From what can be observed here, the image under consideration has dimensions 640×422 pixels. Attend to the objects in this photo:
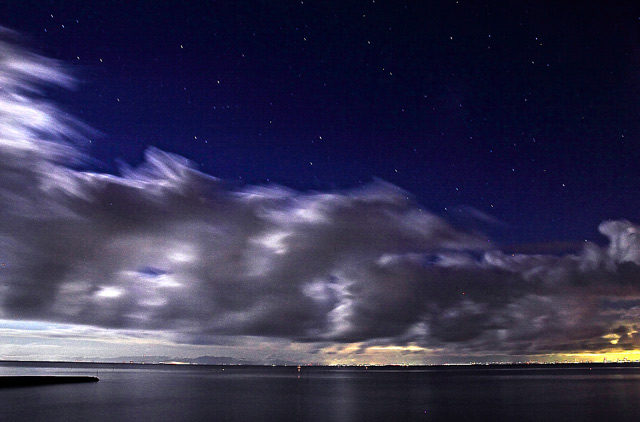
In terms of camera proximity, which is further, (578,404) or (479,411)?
(578,404)

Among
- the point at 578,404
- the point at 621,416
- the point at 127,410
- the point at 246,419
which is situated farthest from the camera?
the point at 578,404

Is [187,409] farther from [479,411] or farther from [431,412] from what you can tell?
[479,411]

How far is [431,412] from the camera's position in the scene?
2830 inches

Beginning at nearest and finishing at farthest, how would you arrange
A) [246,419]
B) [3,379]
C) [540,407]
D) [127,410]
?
[246,419], [127,410], [540,407], [3,379]

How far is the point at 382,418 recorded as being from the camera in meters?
63.9

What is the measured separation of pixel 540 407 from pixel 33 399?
3097 inches

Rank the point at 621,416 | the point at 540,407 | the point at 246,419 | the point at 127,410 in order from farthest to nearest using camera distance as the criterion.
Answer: the point at 540,407 < the point at 127,410 < the point at 621,416 < the point at 246,419

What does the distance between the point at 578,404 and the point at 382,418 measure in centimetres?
4066

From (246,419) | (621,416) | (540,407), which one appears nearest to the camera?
(246,419)

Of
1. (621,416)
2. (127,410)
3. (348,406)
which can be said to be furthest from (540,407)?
(127,410)

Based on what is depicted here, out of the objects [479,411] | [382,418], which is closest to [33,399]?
[382,418]

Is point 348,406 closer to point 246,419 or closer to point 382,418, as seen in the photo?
point 382,418

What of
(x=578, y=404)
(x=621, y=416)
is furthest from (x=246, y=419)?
(x=578, y=404)

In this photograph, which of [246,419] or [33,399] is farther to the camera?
[33,399]
